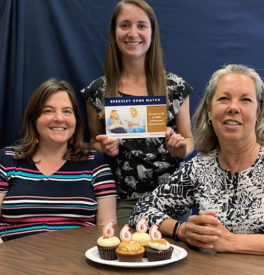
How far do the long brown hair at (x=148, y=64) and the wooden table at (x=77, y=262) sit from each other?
102 cm

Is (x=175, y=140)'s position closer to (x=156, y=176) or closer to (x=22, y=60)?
(x=156, y=176)

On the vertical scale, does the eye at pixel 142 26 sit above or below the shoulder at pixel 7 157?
above

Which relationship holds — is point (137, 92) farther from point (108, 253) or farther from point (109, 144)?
point (108, 253)

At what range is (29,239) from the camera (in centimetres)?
178

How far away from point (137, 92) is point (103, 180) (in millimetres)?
531

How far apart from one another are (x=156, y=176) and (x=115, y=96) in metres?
0.49

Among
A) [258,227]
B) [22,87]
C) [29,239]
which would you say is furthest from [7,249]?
[22,87]

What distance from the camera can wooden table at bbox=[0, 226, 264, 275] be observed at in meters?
1.40

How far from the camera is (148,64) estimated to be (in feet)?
8.48

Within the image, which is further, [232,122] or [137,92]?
[137,92]

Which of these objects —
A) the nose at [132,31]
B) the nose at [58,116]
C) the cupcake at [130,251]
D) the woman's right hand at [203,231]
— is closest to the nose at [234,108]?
the woman's right hand at [203,231]

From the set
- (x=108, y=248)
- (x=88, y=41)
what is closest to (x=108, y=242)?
(x=108, y=248)

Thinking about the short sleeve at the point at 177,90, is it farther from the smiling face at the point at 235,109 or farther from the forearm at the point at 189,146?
the smiling face at the point at 235,109

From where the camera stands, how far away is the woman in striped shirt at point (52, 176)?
224 cm
